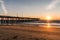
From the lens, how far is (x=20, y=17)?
334ft

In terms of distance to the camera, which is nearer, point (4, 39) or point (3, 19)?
point (4, 39)

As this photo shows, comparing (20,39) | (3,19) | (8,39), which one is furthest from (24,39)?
(3,19)

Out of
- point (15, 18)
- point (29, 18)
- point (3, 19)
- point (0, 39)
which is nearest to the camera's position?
point (0, 39)

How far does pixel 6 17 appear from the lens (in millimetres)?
82500

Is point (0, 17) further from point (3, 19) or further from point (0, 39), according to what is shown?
point (0, 39)

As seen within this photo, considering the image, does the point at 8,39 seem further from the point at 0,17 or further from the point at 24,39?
the point at 0,17

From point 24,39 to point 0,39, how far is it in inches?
79.0

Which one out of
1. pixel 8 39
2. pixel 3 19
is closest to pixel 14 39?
pixel 8 39

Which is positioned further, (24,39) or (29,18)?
(29,18)

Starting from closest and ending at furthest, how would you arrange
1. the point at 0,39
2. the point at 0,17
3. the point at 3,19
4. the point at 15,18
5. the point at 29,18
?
the point at 0,39
the point at 0,17
the point at 3,19
the point at 15,18
the point at 29,18

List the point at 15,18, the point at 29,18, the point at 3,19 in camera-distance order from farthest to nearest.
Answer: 1. the point at 29,18
2. the point at 15,18
3. the point at 3,19

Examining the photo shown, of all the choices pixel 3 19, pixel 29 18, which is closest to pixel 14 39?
pixel 3 19

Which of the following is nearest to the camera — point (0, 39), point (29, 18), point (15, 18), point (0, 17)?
point (0, 39)

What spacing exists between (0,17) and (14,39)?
2673 inches
